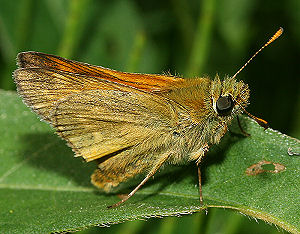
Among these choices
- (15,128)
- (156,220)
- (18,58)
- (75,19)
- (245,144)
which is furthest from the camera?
(156,220)

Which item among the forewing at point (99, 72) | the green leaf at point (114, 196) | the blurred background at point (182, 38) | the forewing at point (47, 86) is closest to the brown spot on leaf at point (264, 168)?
the green leaf at point (114, 196)

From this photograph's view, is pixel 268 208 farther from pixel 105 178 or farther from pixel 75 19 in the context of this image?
pixel 75 19

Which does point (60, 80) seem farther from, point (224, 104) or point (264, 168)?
point (264, 168)

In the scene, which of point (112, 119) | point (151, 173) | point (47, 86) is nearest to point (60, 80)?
point (47, 86)

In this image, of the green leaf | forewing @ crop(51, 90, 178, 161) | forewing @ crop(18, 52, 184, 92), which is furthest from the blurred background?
forewing @ crop(51, 90, 178, 161)

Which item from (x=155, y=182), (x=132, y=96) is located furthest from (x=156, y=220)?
(x=132, y=96)

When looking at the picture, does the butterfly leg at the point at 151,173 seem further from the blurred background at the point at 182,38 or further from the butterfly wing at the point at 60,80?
the blurred background at the point at 182,38
